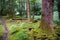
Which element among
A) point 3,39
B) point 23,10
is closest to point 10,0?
point 23,10

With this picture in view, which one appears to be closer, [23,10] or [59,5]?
[59,5]

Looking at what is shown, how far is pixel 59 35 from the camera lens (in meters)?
8.70

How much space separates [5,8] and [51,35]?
20.0 meters

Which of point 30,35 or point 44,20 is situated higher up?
point 44,20

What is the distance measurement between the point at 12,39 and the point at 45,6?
8.93 ft

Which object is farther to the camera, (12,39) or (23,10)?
(23,10)

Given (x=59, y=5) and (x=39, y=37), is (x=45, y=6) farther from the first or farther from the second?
(x=59, y=5)

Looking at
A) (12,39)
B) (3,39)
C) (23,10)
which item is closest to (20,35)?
(12,39)

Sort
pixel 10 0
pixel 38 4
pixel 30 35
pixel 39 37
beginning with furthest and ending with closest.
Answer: pixel 10 0, pixel 38 4, pixel 30 35, pixel 39 37

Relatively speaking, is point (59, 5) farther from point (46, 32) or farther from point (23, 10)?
point (23, 10)

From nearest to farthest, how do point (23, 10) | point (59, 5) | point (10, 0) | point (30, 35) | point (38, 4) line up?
point (30, 35)
point (59, 5)
point (38, 4)
point (10, 0)
point (23, 10)

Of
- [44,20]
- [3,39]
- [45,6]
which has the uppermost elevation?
[45,6]

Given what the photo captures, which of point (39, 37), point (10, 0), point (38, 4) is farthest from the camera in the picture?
point (10, 0)

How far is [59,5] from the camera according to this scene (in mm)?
12750
